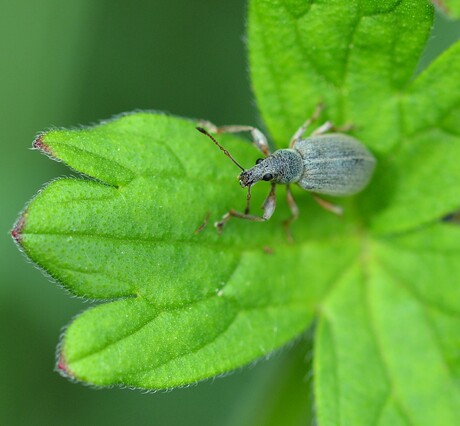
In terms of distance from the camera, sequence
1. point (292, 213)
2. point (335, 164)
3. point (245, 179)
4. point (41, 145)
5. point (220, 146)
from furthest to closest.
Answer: point (335, 164)
point (292, 213)
point (245, 179)
point (220, 146)
point (41, 145)

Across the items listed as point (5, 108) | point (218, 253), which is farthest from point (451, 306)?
point (5, 108)

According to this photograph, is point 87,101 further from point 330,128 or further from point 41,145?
point 41,145

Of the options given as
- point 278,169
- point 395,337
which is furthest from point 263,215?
point 395,337

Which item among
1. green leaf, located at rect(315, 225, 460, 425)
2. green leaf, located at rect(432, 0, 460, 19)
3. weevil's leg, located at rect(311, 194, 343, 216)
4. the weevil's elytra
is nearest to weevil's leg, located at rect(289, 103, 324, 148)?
the weevil's elytra

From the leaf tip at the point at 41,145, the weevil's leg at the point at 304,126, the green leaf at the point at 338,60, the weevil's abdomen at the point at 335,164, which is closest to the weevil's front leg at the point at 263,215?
the weevil's abdomen at the point at 335,164

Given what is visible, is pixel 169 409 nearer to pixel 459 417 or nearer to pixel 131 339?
pixel 459 417

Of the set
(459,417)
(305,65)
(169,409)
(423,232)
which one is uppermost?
(305,65)
